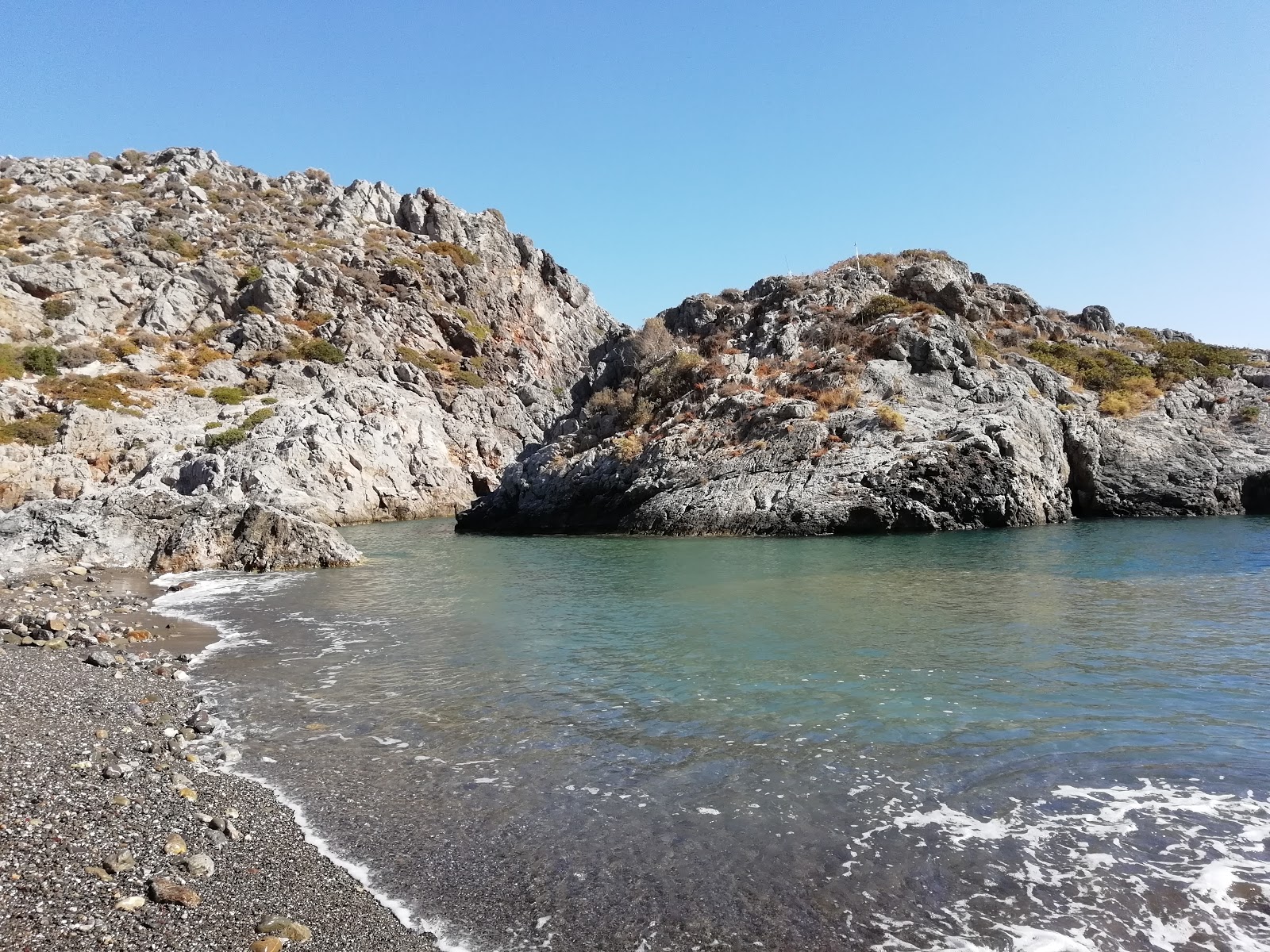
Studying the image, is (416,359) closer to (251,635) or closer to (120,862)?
(251,635)

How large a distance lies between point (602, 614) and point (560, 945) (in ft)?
37.7

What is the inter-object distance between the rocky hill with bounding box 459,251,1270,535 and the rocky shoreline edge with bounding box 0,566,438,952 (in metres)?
27.0

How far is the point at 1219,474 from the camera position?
36.2 metres

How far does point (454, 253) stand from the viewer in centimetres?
9144

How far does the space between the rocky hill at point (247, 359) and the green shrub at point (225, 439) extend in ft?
0.61

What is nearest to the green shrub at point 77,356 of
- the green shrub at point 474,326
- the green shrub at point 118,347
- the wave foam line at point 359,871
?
the green shrub at point 118,347

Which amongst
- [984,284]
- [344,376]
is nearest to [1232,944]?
[984,284]

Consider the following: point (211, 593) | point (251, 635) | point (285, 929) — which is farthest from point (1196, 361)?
point (285, 929)

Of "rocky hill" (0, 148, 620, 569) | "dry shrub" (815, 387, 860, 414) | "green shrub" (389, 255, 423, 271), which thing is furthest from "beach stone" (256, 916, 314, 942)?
"green shrub" (389, 255, 423, 271)

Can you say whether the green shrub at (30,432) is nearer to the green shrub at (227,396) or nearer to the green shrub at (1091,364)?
the green shrub at (227,396)

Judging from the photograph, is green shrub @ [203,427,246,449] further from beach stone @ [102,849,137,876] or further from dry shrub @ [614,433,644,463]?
beach stone @ [102,849,137,876]

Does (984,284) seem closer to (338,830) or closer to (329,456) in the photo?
(329,456)

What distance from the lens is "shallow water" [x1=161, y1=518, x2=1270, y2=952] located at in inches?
195

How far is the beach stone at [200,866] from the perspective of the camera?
513cm
